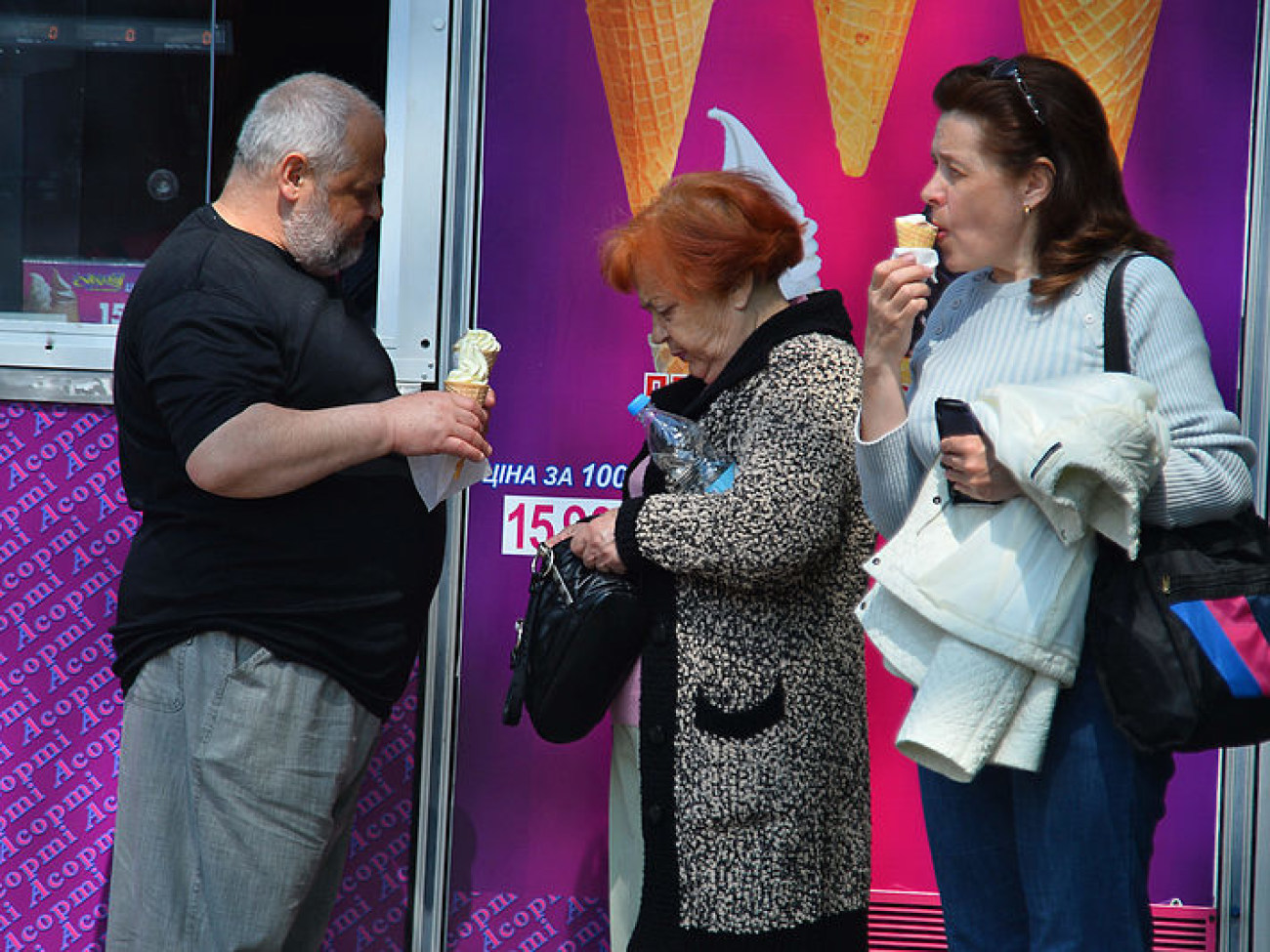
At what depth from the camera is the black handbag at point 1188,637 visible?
2.01m

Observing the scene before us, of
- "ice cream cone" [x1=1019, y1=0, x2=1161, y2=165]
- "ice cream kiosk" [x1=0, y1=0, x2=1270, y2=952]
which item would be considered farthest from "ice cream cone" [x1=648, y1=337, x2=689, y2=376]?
"ice cream cone" [x1=1019, y1=0, x2=1161, y2=165]

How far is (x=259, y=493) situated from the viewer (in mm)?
2486

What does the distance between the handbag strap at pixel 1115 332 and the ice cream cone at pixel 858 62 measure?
128 cm

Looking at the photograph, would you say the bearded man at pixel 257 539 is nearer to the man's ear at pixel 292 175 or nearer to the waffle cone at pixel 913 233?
the man's ear at pixel 292 175

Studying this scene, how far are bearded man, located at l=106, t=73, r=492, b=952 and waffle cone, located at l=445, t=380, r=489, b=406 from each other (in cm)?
4

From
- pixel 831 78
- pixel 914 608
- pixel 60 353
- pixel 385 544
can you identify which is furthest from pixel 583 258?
pixel 914 608

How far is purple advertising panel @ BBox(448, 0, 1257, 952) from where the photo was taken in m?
3.33

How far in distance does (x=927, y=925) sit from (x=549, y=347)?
5.50 ft

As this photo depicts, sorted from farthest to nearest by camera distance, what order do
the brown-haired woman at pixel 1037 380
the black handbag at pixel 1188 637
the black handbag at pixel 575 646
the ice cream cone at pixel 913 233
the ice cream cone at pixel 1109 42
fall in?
the ice cream cone at pixel 1109 42, the black handbag at pixel 575 646, the ice cream cone at pixel 913 233, the brown-haired woman at pixel 1037 380, the black handbag at pixel 1188 637

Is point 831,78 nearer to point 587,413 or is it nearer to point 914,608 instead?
point 587,413

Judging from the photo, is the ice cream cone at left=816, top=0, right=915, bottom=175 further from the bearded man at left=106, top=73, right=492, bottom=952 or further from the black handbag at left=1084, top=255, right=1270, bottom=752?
the black handbag at left=1084, top=255, right=1270, bottom=752

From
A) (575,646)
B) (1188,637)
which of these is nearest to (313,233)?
Result: (575,646)

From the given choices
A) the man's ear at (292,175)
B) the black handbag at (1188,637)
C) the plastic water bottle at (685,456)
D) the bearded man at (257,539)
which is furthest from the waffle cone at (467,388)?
the black handbag at (1188,637)

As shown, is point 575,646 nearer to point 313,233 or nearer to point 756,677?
point 756,677
